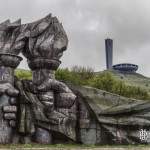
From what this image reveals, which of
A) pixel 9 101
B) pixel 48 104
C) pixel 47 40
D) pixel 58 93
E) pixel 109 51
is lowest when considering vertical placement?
pixel 48 104

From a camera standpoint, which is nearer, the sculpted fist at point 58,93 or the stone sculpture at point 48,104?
the stone sculpture at point 48,104

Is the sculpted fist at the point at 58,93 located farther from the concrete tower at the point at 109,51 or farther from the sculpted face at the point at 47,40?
the concrete tower at the point at 109,51

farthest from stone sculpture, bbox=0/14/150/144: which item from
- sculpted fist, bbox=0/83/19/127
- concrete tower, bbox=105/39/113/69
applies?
concrete tower, bbox=105/39/113/69

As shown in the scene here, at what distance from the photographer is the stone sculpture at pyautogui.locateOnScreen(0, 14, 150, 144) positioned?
14.4 m

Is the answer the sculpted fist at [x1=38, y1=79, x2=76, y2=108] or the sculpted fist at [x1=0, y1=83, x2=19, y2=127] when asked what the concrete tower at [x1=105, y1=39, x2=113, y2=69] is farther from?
the sculpted fist at [x1=0, y1=83, x2=19, y2=127]

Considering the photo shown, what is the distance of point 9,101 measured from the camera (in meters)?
14.4

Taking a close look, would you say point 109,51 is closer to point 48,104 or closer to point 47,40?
point 47,40

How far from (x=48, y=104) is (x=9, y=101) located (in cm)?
128

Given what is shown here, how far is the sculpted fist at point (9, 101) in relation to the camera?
1427 centimetres

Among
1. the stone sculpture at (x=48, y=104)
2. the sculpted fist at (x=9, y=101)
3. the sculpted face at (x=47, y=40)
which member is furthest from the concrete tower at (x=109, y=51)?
the sculpted fist at (x=9, y=101)

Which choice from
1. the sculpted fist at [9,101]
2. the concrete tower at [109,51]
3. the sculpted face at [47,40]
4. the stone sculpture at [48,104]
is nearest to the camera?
the sculpted fist at [9,101]

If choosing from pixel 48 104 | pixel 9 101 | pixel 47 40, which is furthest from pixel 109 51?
pixel 9 101

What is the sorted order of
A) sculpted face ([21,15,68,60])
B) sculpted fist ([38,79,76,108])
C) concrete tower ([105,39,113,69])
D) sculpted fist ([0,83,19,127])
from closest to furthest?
1. sculpted fist ([0,83,19,127])
2. sculpted fist ([38,79,76,108])
3. sculpted face ([21,15,68,60])
4. concrete tower ([105,39,113,69])

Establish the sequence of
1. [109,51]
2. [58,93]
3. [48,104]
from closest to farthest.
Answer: [48,104]
[58,93]
[109,51]
